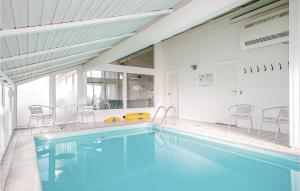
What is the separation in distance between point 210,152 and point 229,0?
303 cm

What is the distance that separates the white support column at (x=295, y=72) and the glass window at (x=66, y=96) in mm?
6454

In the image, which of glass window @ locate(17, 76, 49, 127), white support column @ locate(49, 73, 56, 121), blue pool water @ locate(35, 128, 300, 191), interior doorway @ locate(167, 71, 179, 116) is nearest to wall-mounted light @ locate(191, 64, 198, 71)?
interior doorway @ locate(167, 71, 179, 116)

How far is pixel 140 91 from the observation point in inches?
358

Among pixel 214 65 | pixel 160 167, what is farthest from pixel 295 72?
pixel 214 65

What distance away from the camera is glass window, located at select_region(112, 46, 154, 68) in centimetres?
854

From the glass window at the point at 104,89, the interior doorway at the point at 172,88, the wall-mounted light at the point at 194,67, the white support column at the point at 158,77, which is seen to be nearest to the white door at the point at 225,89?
the wall-mounted light at the point at 194,67

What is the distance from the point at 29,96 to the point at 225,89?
6618mm

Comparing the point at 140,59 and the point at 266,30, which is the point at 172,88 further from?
the point at 266,30

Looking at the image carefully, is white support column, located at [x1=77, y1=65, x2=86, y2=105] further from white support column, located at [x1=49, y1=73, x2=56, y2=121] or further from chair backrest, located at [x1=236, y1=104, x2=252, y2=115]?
chair backrest, located at [x1=236, y1=104, x2=252, y2=115]

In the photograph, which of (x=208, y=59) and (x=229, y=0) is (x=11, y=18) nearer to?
(x=229, y=0)

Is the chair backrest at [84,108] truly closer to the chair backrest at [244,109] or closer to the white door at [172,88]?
the white door at [172,88]

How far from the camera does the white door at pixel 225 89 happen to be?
6.29 meters

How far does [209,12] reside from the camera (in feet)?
8.86

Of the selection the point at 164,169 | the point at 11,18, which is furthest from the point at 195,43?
the point at 11,18
